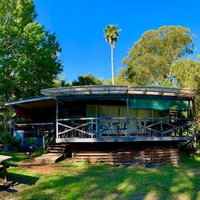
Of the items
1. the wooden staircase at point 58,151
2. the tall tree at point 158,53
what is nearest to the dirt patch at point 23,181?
the wooden staircase at point 58,151

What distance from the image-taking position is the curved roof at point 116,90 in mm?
10302

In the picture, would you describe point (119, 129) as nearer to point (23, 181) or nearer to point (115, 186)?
point (115, 186)

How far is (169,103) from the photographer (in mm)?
11734

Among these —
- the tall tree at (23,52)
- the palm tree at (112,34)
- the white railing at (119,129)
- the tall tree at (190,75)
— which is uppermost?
the palm tree at (112,34)

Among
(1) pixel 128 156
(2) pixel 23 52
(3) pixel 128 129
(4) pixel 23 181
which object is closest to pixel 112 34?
(2) pixel 23 52

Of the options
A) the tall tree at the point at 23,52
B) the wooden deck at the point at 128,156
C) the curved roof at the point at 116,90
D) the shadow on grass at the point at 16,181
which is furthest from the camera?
the tall tree at the point at 23,52

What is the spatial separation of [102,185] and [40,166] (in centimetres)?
349

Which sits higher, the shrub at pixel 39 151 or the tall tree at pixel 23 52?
the tall tree at pixel 23 52

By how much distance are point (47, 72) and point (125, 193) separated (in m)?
16.9

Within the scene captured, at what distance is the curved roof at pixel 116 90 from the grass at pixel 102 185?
358 centimetres

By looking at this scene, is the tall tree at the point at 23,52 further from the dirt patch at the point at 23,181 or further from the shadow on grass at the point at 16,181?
the shadow on grass at the point at 16,181

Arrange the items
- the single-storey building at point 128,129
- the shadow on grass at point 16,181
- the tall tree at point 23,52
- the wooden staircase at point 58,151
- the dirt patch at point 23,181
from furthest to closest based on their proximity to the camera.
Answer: the tall tree at point 23,52, the wooden staircase at point 58,151, the single-storey building at point 128,129, the shadow on grass at point 16,181, the dirt patch at point 23,181

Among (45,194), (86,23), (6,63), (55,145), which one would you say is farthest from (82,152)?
(86,23)

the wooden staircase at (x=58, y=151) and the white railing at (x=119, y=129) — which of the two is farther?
the wooden staircase at (x=58, y=151)
